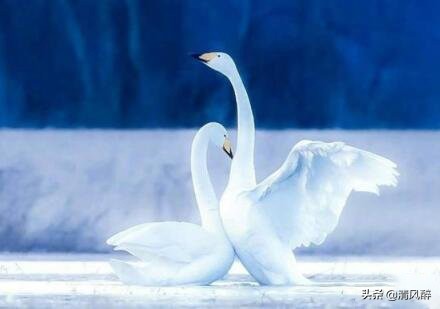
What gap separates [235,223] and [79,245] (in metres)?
0.63

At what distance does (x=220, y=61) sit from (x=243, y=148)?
0.80 feet

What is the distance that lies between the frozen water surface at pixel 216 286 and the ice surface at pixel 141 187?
2.2 inches

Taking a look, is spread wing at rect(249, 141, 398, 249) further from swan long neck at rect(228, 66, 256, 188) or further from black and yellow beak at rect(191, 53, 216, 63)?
black and yellow beak at rect(191, 53, 216, 63)

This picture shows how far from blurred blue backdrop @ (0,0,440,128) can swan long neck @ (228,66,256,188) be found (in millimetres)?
398

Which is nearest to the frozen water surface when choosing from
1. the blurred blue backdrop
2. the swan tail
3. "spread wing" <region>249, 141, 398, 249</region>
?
the swan tail

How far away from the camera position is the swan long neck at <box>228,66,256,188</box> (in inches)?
116

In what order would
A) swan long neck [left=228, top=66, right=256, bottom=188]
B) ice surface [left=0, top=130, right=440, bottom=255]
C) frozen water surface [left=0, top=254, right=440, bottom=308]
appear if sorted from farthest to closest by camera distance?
ice surface [left=0, top=130, right=440, bottom=255] → swan long neck [left=228, top=66, right=256, bottom=188] → frozen water surface [left=0, top=254, right=440, bottom=308]

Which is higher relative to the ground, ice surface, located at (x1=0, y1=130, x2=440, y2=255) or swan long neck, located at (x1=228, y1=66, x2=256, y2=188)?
swan long neck, located at (x1=228, y1=66, x2=256, y2=188)

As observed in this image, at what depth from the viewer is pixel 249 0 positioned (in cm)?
342

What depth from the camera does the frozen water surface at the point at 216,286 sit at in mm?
2852

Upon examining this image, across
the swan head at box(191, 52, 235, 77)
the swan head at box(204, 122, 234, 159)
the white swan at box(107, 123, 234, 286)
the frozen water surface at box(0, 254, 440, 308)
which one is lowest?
the frozen water surface at box(0, 254, 440, 308)

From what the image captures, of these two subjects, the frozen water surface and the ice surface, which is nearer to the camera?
the frozen water surface

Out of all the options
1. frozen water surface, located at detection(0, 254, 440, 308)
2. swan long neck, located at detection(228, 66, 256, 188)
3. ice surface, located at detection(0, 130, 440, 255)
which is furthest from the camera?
ice surface, located at detection(0, 130, 440, 255)

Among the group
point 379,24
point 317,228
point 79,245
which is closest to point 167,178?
point 79,245
